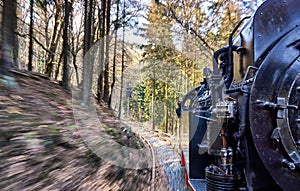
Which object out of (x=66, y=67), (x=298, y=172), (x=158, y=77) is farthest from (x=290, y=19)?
Answer: (x=158, y=77)

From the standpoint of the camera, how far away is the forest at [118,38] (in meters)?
8.36

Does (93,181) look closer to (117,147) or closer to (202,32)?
(117,147)

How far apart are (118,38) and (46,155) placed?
34.4 ft

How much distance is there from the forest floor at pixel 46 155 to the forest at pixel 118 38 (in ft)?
10.8

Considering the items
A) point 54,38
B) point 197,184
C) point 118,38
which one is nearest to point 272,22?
point 197,184

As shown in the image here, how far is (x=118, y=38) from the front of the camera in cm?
1283

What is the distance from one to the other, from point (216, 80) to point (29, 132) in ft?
8.40

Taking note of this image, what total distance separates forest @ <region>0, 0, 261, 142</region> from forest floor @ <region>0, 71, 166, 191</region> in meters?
3.30

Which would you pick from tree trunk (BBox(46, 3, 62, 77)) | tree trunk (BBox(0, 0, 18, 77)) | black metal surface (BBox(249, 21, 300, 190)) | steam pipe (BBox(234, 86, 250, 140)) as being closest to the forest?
tree trunk (BBox(46, 3, 62, 77))

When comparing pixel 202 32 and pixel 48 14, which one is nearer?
pixel 48 14

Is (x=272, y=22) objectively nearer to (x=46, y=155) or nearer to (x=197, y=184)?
(x=197, y=184)

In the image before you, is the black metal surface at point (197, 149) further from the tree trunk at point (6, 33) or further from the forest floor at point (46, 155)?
the tree trunk at point (6, 33)

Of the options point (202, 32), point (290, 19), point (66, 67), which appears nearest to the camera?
point (290, 19)

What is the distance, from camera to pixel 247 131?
2127 mm
